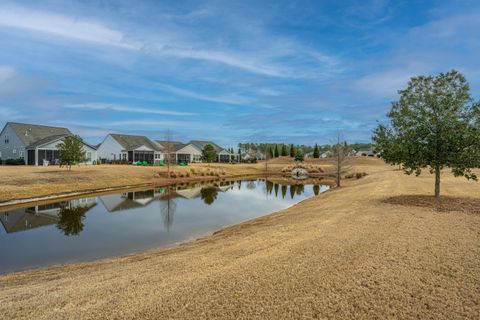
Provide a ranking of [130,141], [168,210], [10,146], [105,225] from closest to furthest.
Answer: [105,225], [168,210], [10,146], [130,141]

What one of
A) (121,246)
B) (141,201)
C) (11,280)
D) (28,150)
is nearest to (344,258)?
(11,280)

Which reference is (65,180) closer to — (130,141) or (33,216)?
(33,216)

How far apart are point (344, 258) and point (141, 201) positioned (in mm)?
24037

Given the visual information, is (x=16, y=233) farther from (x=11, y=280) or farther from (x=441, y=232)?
(x=441, y=232)

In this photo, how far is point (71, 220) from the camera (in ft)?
64.9

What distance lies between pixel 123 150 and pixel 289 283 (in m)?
64.8

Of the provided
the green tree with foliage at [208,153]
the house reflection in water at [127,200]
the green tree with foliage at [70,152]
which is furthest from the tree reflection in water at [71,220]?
the green tree with foliage at [208,153]

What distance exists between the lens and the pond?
13234 mm

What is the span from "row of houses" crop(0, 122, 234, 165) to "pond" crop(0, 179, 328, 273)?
810 inches

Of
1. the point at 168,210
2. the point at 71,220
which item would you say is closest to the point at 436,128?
the point at 168,210

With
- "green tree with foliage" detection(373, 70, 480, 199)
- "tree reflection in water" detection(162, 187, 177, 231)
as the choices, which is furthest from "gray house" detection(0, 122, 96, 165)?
"green tree with foliage" detection(373, 70, 480, 199)

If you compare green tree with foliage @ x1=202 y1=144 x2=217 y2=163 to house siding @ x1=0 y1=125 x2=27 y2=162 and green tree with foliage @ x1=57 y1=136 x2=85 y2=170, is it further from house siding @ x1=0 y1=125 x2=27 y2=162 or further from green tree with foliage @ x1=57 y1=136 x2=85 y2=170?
green tree with foliage @ x1=57 y1=136 x2=85 y2=170

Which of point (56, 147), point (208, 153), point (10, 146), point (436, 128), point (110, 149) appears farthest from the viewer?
point (208, 153)

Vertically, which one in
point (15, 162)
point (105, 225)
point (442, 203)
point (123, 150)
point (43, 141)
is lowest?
point (105, 225)
